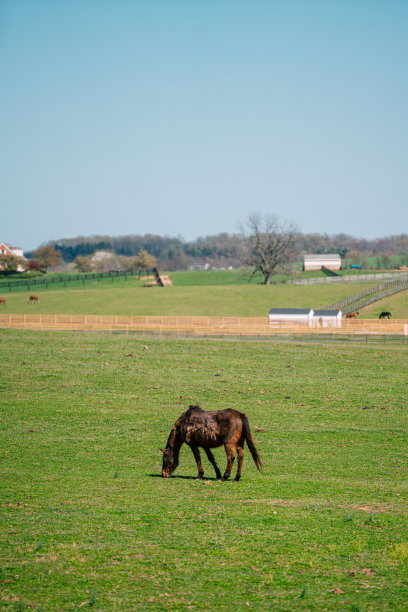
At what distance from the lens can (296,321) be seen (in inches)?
3081

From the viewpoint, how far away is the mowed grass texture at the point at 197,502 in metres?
10.4

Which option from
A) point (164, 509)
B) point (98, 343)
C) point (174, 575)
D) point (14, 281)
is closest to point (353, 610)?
point (174, 575)

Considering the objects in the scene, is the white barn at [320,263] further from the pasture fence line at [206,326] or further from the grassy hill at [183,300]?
the pasture fence line at [206,326]

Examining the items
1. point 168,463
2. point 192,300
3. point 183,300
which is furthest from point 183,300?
point 168,463

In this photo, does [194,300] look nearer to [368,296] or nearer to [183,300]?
[183,300]

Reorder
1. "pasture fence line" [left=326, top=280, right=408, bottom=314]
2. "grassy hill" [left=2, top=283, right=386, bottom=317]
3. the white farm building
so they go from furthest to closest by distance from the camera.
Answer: "grassy hill" [left=2, top=283, right=386, bottom=317] < "pasture fence line" [left=326, top=280, right=408, bottom=314] < the white farm building

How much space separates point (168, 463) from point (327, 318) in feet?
203

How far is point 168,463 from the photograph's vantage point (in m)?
17.9

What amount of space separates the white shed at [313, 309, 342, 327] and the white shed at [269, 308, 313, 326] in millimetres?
741

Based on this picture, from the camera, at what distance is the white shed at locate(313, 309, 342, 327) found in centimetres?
7619

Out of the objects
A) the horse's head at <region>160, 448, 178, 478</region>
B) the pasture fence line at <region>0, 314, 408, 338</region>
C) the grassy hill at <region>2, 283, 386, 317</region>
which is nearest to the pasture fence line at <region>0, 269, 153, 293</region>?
the grassy hill at <region>2, 283, 386, 317</region>

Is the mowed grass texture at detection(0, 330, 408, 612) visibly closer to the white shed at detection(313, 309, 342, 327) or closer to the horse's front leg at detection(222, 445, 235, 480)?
the horse's front leg at detection(222, 445, 235, 480)

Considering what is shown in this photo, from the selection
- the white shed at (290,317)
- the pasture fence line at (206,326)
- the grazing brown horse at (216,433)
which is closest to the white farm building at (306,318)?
the white shed at (290,317)

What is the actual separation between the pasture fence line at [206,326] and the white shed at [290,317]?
16.2 inches
